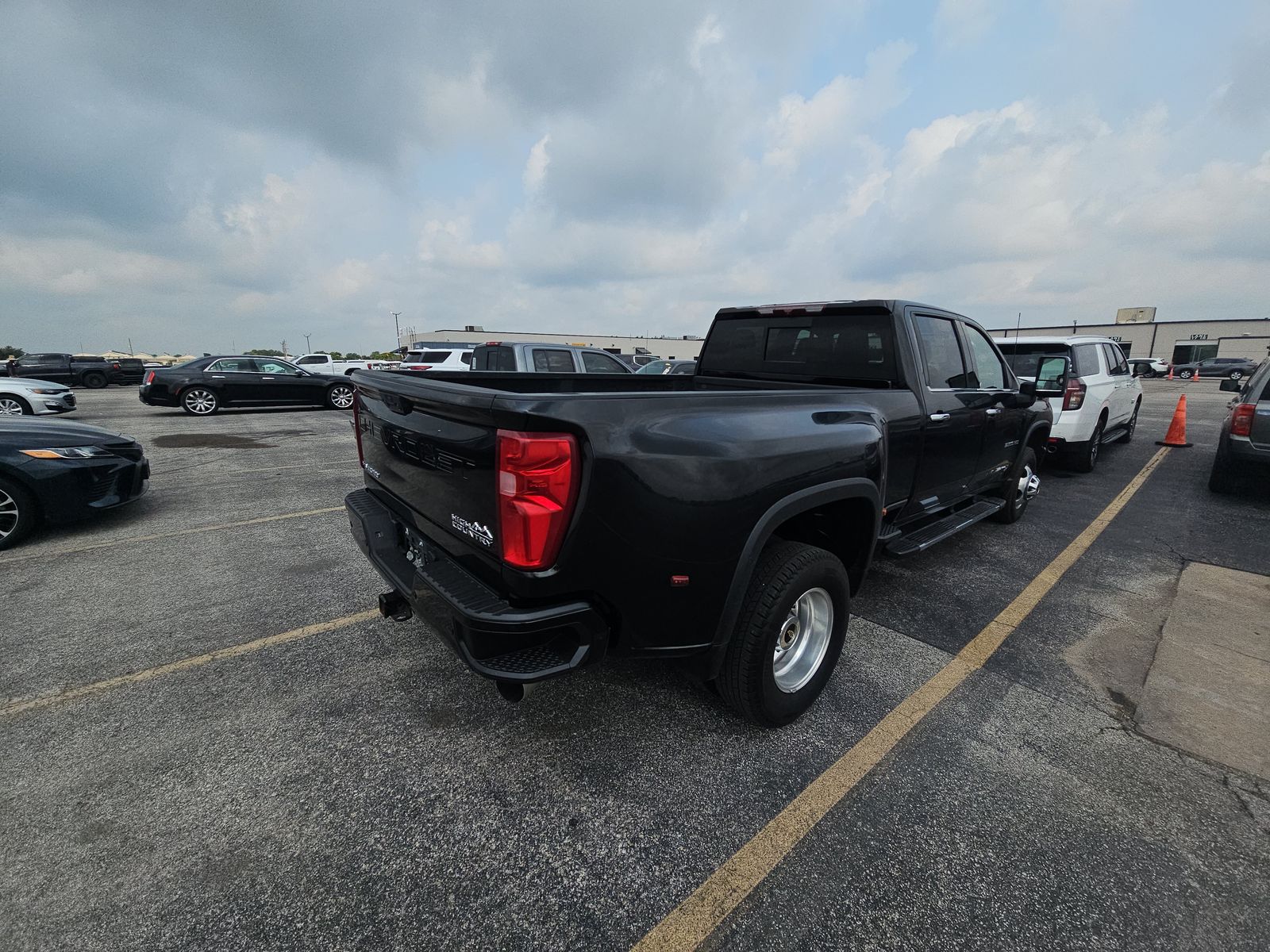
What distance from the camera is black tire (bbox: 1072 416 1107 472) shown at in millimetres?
7429

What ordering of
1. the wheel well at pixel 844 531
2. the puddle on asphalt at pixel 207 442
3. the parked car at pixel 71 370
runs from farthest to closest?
1. the parked car at pixel 71 370
2. the puddle on asphalt at pixel 207 442
3. the wheel well at pixel 844 531

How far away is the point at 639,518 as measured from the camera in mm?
1867

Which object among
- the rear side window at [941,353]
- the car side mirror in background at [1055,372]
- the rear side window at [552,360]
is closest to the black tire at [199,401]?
the rear side window at [552,360]

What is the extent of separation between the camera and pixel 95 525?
517cm

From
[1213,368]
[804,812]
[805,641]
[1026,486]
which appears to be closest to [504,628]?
[804,812]

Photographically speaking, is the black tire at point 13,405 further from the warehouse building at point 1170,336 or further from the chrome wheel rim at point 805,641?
the warehouse building at point 1170,336

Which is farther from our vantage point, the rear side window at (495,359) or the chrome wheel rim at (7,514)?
the rear side window at (495,359)

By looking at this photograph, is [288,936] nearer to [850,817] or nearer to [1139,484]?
[850,817]

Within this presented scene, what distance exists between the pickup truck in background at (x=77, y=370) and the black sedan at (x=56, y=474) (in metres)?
28.2

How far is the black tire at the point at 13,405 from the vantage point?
37.0 feet

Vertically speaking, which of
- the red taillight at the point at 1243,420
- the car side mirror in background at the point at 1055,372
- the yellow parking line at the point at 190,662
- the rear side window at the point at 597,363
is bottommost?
the yellow parking line at the point at 190,662

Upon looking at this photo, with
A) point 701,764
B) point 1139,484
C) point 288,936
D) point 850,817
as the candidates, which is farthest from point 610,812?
point 1139,484

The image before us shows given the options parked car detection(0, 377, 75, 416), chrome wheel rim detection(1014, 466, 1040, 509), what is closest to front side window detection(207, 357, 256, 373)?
parked car detection(0, 377, 75, 416)

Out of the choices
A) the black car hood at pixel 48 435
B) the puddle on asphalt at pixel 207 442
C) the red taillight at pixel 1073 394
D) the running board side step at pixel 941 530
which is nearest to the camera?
the running board side step at pixel 941 530
